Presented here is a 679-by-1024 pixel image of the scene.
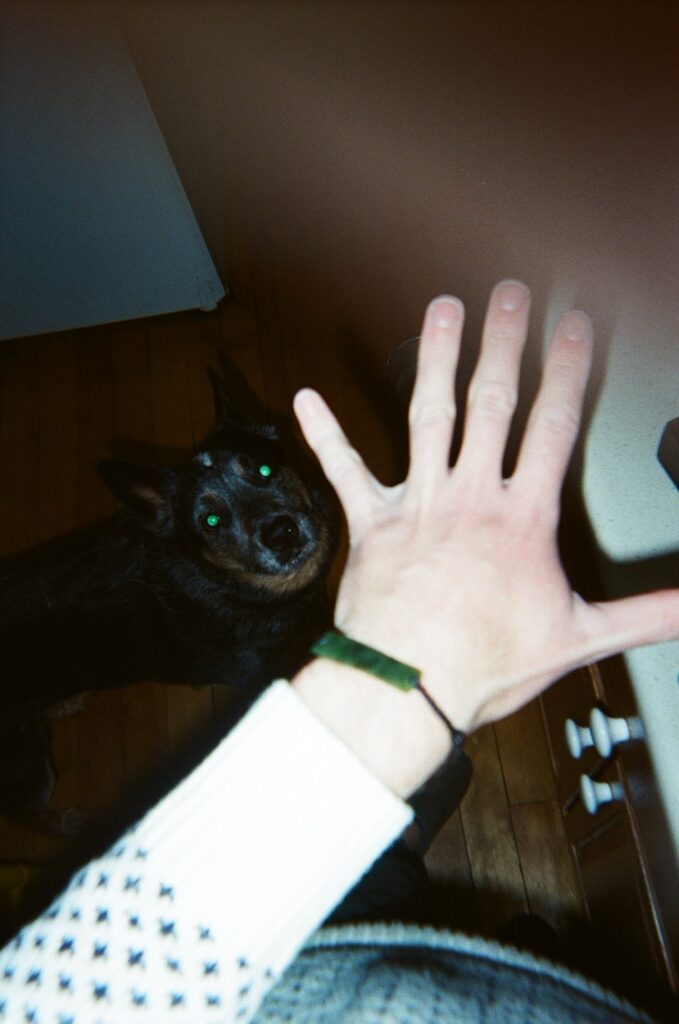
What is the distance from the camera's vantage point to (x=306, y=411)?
113 cm

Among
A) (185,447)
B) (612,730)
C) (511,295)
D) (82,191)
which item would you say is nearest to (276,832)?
(612,730)

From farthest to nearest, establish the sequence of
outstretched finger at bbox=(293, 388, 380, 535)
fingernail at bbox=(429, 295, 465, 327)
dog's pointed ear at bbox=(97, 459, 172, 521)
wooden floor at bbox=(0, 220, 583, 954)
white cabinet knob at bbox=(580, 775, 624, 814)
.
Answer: wooden floor at bbox=(0, 220, 583, 954) < dog's pointed ear at bbox=(97, 459, 172, 521) < white cabinet knob at bbox=(580, 775, 624, 814) < outstretched finger at bbox=(293, 388, 380, 535) < fingernail at bbox=(429, 295, 465, 327)

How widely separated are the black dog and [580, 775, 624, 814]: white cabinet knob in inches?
55.2

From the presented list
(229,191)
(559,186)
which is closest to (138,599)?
(559,186)

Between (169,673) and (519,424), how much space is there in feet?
6.18

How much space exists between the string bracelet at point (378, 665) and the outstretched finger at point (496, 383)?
340 mm

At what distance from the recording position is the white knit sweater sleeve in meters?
0.78

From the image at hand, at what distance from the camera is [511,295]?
3.33ft

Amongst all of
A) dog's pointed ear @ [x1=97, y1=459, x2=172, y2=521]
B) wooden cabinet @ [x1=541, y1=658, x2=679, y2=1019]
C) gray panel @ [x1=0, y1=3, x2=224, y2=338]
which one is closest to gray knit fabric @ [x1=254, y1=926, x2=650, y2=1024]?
wooden cabinet @ [x1=541, y1=658, x2=679, y2=1019]

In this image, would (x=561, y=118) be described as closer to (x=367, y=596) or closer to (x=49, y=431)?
(x=367, y=596)

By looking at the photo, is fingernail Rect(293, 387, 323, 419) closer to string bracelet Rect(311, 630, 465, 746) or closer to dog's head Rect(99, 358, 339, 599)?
string bracelet Rect(311, 630, 465, 746)

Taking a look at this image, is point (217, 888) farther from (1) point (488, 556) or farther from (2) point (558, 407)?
(2) point (558, 407)

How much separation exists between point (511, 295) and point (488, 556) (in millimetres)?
432

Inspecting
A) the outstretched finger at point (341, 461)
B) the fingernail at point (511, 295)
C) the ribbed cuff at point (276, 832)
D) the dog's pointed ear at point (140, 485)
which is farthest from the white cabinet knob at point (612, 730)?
the dog's pointed ear at point (140, 485)
